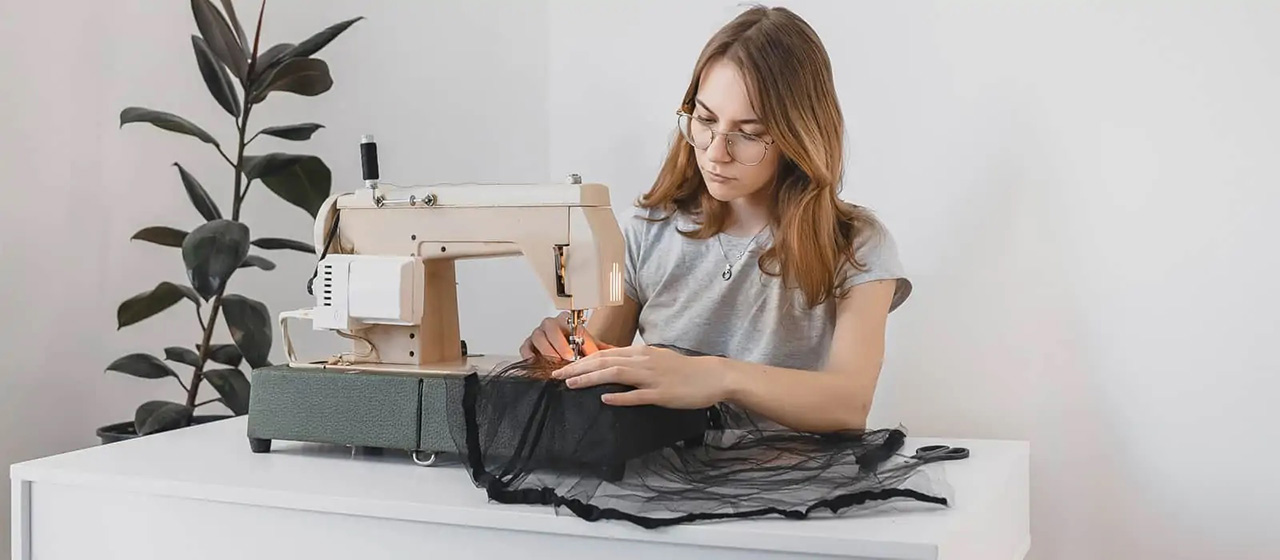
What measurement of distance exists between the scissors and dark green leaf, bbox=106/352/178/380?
1231mm

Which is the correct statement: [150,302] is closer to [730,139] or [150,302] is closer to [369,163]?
[369,163]

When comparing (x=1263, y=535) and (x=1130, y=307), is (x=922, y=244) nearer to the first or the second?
(x=1130, y=307)

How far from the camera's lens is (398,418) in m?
1.19

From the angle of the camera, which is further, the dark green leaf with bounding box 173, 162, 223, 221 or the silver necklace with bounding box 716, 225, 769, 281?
the dark green leaf with bounding box 173, 162, 223, 221

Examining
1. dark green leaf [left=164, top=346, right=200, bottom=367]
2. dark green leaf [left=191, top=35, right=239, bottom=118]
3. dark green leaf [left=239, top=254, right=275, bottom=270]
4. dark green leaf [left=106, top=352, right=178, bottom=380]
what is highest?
dark green leaf [left=191, top=35, right=239, bottom=118]

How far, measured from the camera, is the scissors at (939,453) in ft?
4.04

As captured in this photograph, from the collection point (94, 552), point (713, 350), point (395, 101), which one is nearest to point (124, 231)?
point (395, 101)

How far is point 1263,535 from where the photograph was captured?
5.25ft

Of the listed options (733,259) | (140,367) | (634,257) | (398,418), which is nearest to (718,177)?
(733,259)

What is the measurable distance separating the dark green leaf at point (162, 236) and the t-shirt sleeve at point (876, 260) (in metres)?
1.10

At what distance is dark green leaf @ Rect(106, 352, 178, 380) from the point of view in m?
1.88

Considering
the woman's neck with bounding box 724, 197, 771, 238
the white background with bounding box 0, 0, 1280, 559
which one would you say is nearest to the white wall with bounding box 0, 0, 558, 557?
the white background with bounding box 0, 0, 1280, 559

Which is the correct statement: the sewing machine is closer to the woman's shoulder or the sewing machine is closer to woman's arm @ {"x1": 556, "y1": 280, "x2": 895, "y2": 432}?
woman's arm @ {"x1": 556, "y1": 280, "x2": 895, "y2": 432}

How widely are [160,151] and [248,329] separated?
518 mm
